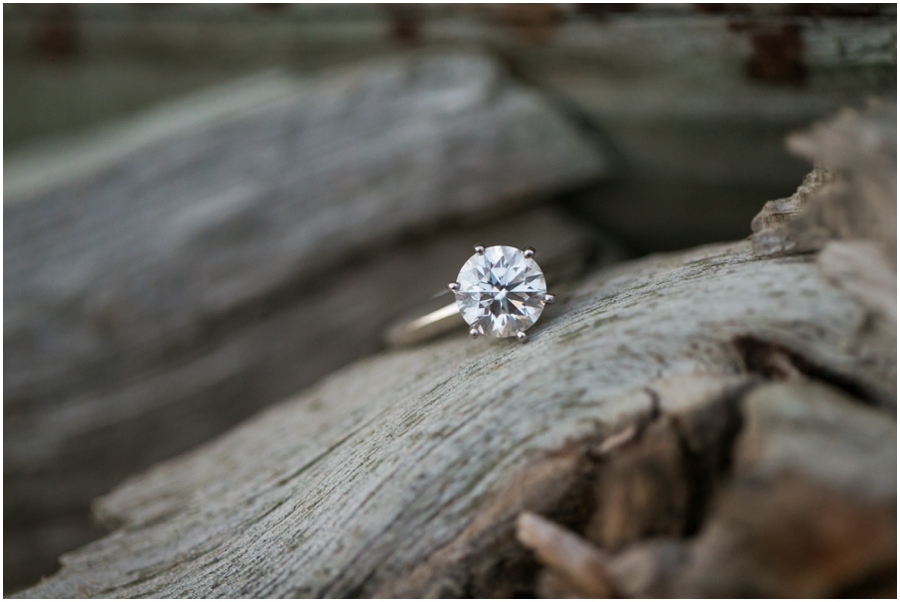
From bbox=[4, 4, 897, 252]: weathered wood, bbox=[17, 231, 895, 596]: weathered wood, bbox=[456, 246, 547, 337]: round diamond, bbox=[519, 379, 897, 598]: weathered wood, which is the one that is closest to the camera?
bbox=[519, 379, 897, 598]: weathered wood

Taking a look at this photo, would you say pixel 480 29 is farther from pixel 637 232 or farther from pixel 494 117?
pixel 637 232

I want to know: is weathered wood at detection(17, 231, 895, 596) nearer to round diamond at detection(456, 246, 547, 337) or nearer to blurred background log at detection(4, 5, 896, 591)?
round diamond at detection(456, 246, 547, 337)

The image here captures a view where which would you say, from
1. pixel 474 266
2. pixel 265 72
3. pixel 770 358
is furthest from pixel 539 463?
pixel 265 72

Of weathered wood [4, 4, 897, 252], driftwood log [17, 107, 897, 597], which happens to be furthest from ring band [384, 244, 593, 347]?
driftwood log [17, 107, 897, 597]

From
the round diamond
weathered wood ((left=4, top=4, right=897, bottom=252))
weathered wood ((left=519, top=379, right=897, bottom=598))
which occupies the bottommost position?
weathered wood ((left=519, top=379, right=897, bottom=598))

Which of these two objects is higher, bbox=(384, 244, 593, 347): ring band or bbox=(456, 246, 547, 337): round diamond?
bbox=(456, 246, 547, 337): round diamond

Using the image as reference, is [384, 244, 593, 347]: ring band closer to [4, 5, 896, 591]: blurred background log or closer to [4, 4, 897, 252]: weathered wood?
[4, 5, 896, 591]: blurred background log

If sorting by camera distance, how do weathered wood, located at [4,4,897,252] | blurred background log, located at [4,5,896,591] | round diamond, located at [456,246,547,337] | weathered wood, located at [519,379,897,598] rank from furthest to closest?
1. blurred background log, located at [4,5,896,591]
2. weathered wood, located at [4,4,897,252]
3. round diamond, located at [456,246,547,337]
4. weathered wood, located at [519,379,897,598]

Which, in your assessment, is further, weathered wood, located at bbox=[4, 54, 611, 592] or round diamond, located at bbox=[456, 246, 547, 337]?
weathered wood, located at bbox=[4, 54, 611, 592]
